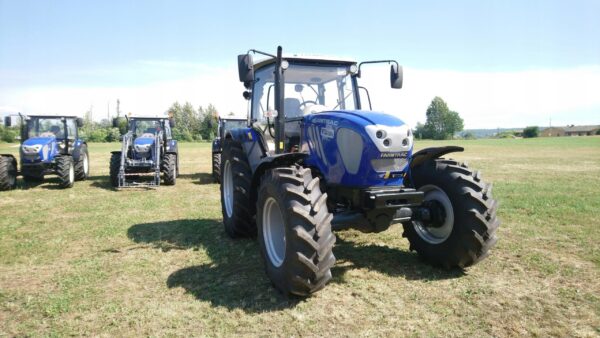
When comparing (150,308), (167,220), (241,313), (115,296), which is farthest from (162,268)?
(167,220)

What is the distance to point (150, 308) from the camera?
3.96 m

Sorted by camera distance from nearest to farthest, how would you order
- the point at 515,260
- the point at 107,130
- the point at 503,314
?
the point at 503,314, the point at 515,260, the point at 107,130

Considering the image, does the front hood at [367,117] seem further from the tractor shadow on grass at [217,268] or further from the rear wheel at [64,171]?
the rear wheel at [64,171]

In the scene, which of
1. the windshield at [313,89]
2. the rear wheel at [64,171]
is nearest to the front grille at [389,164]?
the windshield at [313,89]

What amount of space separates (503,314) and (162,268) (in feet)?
12.2

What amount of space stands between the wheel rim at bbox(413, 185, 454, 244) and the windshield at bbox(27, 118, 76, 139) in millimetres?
12023

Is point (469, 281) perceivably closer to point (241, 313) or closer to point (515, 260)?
point (515, 260)

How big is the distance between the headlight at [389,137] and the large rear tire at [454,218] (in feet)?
2.45

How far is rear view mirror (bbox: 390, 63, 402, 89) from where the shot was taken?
5520mm

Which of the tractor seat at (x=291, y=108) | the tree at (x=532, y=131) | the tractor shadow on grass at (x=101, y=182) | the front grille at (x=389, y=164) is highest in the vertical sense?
the tree at (x=532, y=131)

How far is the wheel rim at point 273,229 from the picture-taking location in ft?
14.9

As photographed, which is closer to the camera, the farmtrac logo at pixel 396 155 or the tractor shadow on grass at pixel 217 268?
the tractor shadow on grass at pixel 217 268

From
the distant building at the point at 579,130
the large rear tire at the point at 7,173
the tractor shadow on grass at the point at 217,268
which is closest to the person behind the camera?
the tractor shadow on grass at the point at 217,268

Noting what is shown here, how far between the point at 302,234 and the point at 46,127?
40.6ft
